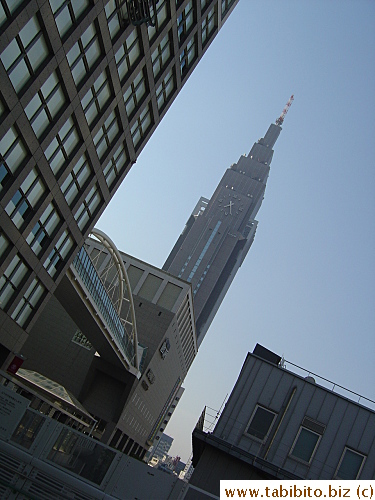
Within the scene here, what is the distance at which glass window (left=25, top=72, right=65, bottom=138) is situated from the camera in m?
31.3

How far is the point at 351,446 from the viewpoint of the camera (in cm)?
2511

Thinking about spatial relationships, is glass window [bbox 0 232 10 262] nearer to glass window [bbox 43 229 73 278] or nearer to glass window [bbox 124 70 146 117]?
glass window [bbox 43 229 73 278]

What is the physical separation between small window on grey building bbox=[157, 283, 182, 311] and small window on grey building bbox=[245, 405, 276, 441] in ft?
207

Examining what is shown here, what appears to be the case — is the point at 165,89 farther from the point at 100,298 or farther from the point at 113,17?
the point at 100,298

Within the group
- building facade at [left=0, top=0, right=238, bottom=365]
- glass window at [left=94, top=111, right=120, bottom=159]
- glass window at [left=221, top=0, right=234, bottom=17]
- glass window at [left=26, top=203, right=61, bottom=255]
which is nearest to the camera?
building facade at [left=0, top=0, right=238, bottom=365]

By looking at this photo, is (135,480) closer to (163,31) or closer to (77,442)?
(77,442)

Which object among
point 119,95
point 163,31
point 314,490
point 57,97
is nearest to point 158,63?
point 163,31

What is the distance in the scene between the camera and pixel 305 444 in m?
25.3

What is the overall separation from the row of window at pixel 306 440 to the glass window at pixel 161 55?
2794cm

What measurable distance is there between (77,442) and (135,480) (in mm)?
1981

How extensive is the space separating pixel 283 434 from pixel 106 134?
2505 cm

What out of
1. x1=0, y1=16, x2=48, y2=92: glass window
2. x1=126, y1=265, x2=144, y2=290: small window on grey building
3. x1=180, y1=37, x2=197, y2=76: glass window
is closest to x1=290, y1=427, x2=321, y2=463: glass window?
x1=0, y1=16, x2=48, y2=92: glass window

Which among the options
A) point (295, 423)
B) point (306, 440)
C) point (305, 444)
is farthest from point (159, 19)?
point (305, 444)

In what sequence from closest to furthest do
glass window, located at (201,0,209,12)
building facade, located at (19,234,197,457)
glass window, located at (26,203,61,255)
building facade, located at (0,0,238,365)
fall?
building facade, located at (0,0,238,365)
glass window, located at (26,203,61,255)
glass window, located at (201,0,209,12)
building facade, located at (19,234,197,457)
